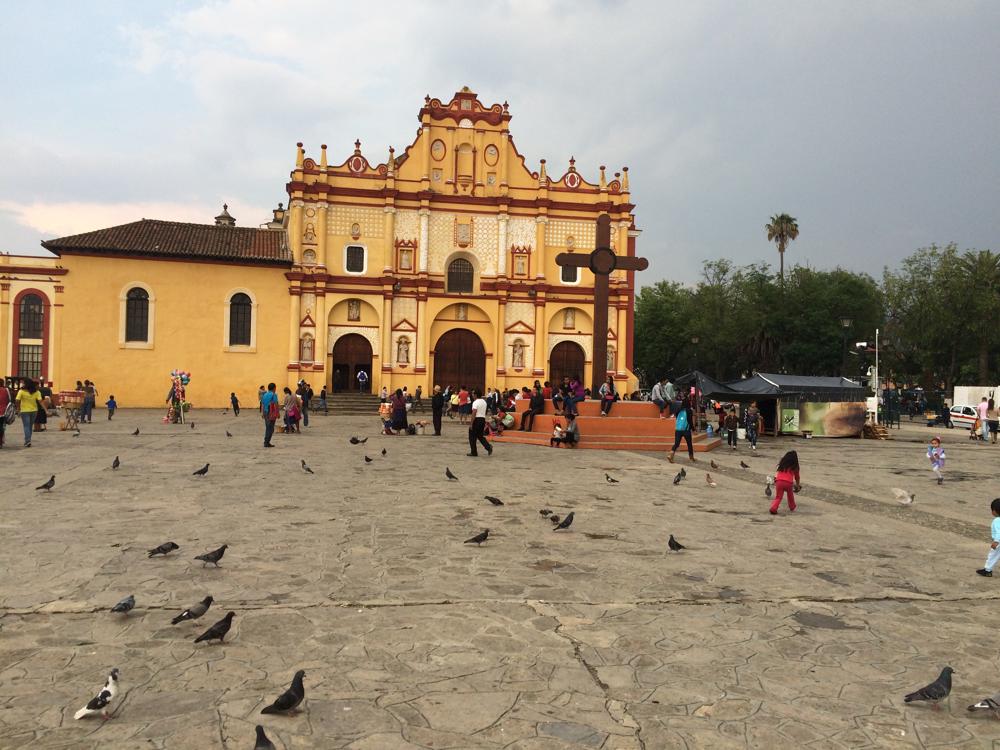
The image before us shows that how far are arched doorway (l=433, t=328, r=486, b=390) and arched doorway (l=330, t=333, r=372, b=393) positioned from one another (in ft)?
12.2

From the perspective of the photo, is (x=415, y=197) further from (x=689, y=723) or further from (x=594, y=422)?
(x=689, y=723)

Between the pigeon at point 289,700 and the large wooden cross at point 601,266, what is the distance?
696 inches

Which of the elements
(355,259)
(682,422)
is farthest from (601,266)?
(355,259)

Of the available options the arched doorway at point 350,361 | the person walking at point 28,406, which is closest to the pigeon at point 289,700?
the person walking at point 28,406

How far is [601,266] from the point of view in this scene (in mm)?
20422

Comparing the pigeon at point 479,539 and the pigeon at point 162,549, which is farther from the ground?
the pigeon at point 162,549

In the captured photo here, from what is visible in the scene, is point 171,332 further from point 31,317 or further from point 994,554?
point 994,554

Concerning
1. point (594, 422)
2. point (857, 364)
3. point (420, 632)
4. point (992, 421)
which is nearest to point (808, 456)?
point (594, 422)

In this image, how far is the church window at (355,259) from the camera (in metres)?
37.0

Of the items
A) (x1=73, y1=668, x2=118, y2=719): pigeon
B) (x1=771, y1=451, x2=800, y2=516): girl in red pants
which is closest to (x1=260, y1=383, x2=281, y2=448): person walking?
(x1=771, y1=451, x2=800, y2=516): girl in red pants

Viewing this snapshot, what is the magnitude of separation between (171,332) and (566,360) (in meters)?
20.3

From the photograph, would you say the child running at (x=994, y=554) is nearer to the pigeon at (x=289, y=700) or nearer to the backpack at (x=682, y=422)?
the pigeon at (x=289, y=700)

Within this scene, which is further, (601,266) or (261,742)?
(601,266)

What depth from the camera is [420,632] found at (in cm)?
444
